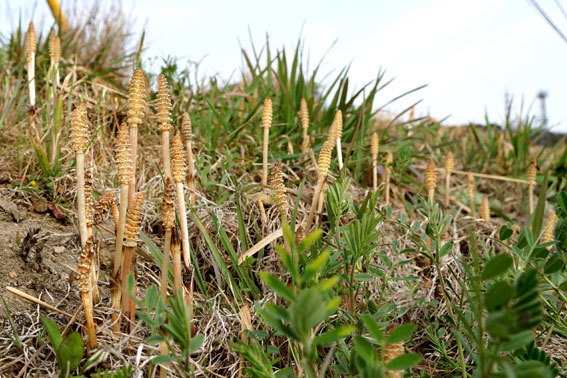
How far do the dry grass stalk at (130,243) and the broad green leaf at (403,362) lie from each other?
573 mm

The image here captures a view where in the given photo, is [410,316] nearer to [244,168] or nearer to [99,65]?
[244,168]

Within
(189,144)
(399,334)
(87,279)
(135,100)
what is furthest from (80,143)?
(399,334)

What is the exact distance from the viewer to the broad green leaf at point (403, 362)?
0.78m

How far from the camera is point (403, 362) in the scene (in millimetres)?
785

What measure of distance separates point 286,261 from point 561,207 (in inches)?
36.7

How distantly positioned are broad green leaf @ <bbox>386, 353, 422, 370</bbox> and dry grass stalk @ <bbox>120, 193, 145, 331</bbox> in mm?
573

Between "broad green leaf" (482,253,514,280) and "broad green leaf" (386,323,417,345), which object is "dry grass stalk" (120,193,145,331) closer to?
"broad green leaf" (386,323,417,345)

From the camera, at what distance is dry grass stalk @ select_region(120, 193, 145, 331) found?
3.40ft

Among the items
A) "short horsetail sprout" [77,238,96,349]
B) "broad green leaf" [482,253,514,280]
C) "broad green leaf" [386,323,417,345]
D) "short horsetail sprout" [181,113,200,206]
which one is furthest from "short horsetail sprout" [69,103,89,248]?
"broad green leaf" [482,253,514,280]

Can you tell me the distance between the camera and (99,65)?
3.33 meters

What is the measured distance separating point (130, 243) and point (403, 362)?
2.13 ft

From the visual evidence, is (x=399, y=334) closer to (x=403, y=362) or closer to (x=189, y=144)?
(x=403, y=362)

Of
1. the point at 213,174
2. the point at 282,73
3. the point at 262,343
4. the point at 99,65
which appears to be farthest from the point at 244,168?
the point at 99,65

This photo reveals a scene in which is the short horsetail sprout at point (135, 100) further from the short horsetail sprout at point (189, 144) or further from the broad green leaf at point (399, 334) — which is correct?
the broad green leaf at point (399, 334)
